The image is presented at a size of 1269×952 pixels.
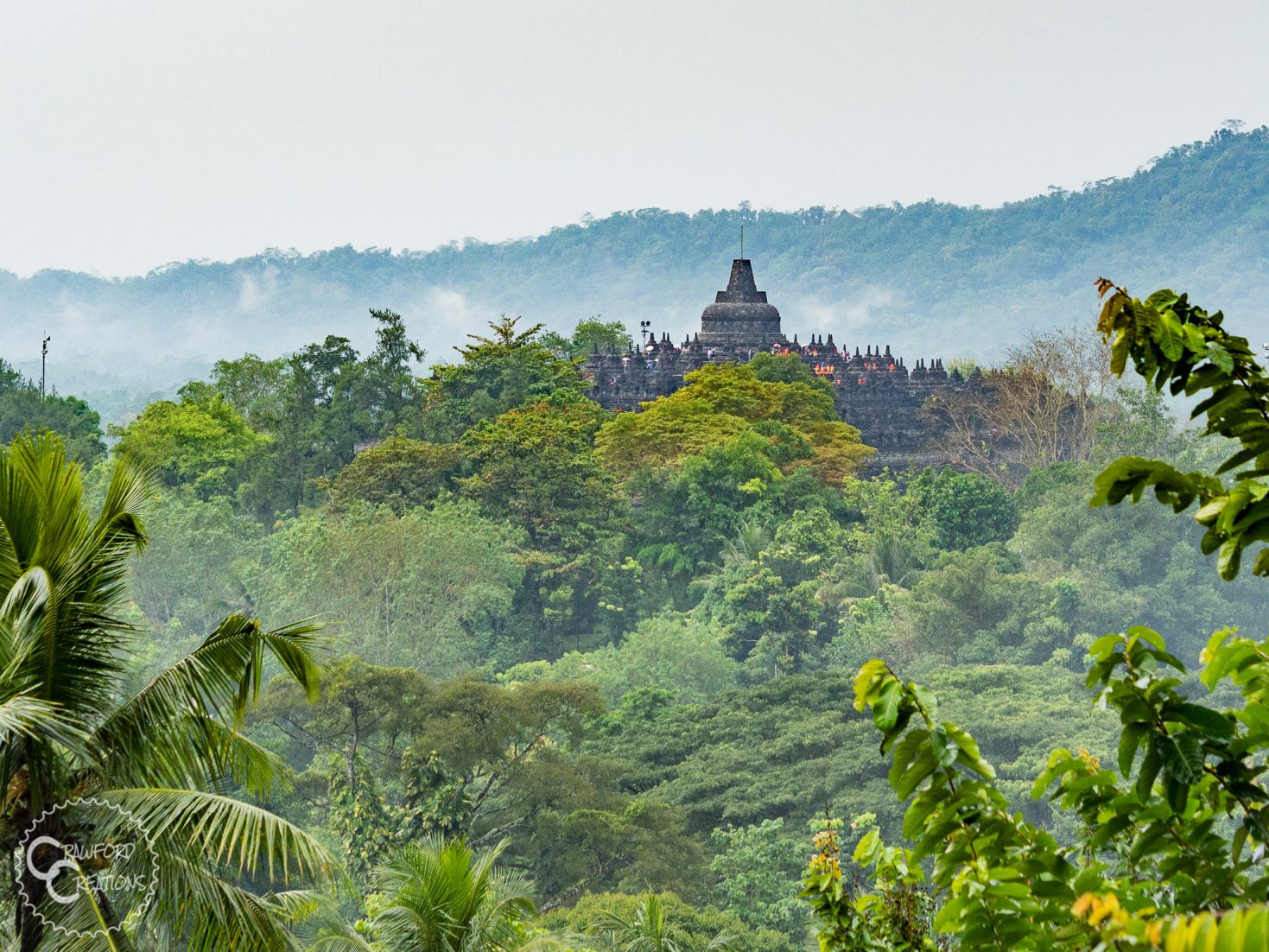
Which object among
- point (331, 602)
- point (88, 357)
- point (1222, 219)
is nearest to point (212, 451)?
point (331, 602)

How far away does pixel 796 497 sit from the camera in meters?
40.3

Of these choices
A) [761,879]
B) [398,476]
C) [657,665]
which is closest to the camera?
[761,879]

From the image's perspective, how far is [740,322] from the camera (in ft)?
167

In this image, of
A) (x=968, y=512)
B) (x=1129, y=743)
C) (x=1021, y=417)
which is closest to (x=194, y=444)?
(x=968, y=512)

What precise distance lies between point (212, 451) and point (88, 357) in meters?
118

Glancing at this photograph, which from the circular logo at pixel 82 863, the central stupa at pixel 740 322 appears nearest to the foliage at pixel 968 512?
the central stupa at pixel 740 322

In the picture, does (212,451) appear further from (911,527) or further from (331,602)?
(911,527)

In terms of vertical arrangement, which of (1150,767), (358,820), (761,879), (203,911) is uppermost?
(1150,767)

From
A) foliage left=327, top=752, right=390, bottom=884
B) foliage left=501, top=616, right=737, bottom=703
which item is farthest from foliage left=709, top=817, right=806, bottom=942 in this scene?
foliage left=501, top=616, right=737, bottom=703

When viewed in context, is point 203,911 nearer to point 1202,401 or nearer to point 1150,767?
point 1150,767

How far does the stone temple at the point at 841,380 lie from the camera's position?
4694 centimetres

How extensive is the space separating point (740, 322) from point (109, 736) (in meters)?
43.8

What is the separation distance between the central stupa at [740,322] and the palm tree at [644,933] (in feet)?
104

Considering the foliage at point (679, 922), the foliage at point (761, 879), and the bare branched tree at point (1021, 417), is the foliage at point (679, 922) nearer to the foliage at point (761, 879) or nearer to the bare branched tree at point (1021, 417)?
the foliage at point (761, 879)
